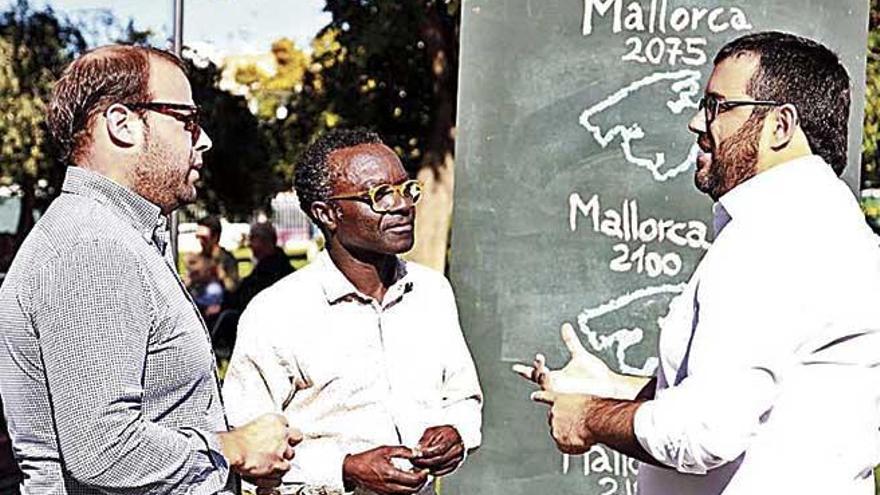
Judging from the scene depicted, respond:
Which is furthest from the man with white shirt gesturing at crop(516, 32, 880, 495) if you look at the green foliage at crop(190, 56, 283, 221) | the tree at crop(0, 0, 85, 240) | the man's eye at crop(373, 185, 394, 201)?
the green foliage at crop(190, 56, 283, 221)

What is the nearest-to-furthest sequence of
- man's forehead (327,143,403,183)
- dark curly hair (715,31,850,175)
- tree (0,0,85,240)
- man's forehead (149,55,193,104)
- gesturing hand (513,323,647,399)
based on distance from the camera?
man's forehead (149,55,193,104), dark curly hair (715,31,850,175), gesturing hand (513,323,647,399), man's forehead (327,143,403,183), tree (0,0,85,240)

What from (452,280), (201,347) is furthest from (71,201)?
(452,280)

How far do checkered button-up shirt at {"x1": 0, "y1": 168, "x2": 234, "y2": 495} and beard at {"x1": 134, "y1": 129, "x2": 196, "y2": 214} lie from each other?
3cm

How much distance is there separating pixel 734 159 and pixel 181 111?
41.3 inches

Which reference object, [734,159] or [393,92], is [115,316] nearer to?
[734,159]

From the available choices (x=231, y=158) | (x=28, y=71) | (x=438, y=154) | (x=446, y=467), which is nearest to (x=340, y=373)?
(x=446, y=467)

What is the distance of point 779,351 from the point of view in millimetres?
2553

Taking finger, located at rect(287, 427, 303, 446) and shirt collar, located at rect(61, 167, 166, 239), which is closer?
shirt collar, located at rect(61, 167, 166, 239)

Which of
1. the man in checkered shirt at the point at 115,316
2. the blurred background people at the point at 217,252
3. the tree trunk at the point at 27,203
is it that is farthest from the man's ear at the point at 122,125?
the blurred background people at the point at 217,252

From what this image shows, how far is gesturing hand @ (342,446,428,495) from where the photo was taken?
3.41m

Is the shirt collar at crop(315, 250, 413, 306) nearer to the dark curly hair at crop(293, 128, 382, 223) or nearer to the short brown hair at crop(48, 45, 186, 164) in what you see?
the dark curly hair at crop(293, 128, 382, 223)

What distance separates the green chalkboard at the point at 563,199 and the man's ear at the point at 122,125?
217cm

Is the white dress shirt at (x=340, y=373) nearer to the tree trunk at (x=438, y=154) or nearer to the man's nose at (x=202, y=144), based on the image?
the man's nose at (x=202, y=144)

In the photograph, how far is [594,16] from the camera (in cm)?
470
